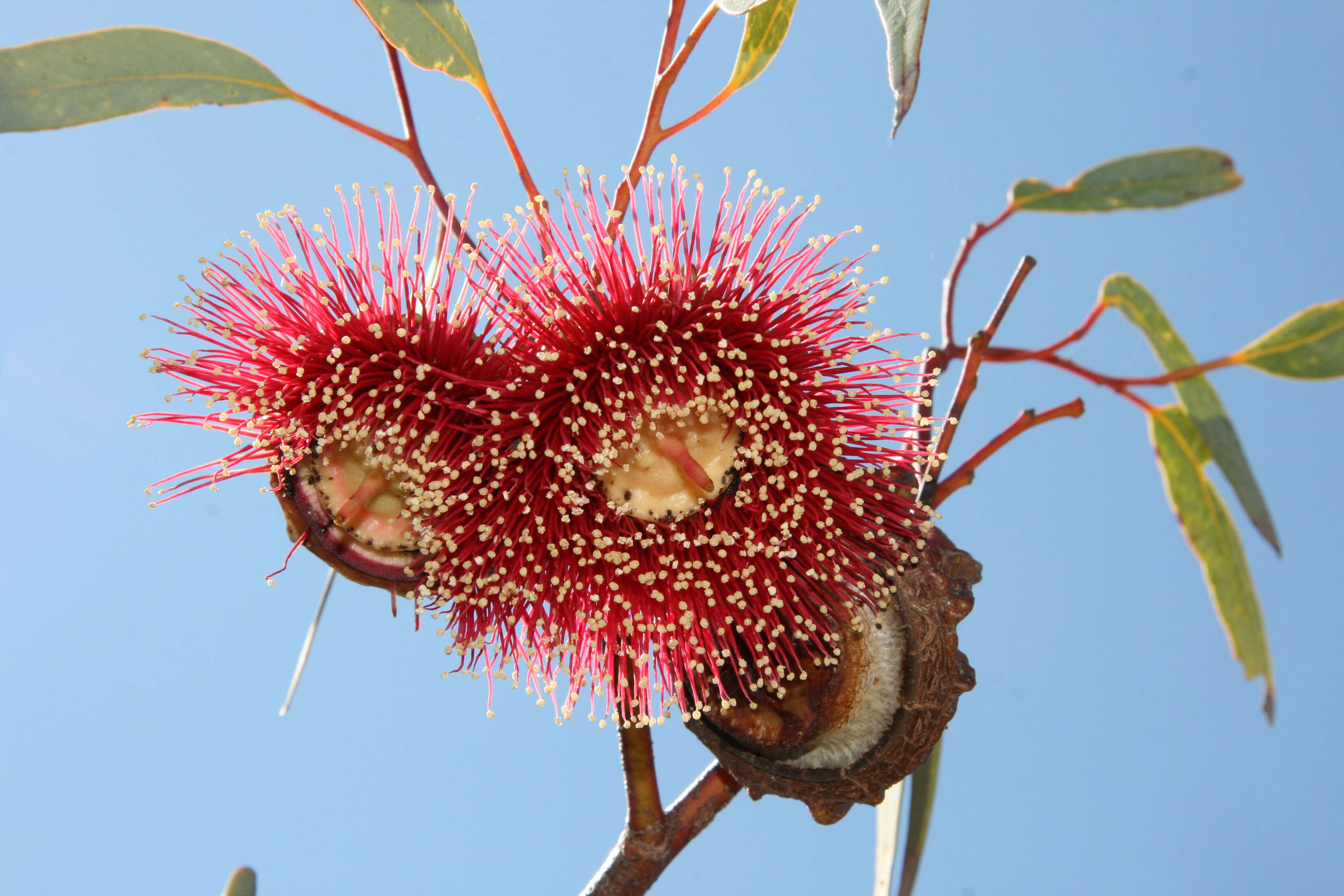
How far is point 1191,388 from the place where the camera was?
3.24ft

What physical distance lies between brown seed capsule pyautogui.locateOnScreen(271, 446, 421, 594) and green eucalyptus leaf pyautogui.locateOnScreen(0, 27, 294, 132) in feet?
1.06

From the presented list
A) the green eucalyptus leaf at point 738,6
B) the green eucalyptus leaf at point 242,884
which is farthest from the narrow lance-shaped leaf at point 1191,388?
the green eucalyptus leaf at point 242,884

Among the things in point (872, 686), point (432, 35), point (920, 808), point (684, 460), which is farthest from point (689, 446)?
point (920, 808)

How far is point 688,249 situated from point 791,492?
8.1 inches

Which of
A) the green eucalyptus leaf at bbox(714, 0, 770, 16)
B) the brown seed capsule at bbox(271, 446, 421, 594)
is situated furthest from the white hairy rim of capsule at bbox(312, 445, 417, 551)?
the green eucalyptus leaf at bbox(714, 0, 770, 16)

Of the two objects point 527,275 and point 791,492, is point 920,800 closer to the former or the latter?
point 791,492

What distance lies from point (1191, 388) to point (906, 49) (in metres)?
0.50

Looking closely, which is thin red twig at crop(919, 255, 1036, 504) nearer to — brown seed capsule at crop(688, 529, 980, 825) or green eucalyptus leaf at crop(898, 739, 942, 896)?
brown seed capsule at crop(688, 529, 980, 825)

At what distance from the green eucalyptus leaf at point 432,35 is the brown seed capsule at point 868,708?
552 millimetres

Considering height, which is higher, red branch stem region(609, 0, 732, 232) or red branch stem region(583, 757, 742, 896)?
red branch stem region(609, 0, 732, 232)

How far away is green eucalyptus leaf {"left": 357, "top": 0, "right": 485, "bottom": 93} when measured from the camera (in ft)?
2.62

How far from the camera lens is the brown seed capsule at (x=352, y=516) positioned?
2.53 feet

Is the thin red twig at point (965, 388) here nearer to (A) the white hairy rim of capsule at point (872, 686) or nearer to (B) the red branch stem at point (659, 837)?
(A) the white hairy rim of capsule at point (872, 686)

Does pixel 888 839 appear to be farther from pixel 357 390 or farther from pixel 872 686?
pixel 357 390
